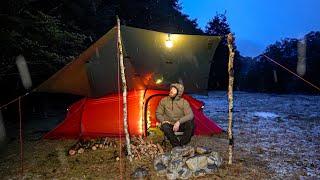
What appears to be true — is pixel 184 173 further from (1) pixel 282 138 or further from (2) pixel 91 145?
(1) pixel 282 138

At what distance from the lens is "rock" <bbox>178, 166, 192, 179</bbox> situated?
20.6 ft

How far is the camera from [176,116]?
311 inches

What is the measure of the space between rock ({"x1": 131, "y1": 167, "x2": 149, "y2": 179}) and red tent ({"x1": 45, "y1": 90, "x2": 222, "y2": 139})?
97.0 inches

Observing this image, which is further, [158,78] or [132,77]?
[158,78]

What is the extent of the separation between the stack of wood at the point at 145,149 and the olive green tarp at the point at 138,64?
4.80 ft

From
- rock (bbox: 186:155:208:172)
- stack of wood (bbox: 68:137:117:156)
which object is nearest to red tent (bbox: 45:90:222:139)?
stack of wood (bbox: 68:137:117:156)

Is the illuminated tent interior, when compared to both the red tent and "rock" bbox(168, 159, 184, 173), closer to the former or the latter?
the red tent

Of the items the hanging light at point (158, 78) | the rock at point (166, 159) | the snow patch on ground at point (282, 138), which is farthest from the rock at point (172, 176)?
the hanging light at point (158, 78)

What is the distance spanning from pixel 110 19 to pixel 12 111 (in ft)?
24.8

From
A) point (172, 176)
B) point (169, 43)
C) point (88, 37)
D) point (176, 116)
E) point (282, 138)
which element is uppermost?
point (88, 37)

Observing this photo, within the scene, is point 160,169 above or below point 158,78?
below

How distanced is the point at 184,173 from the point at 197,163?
0.33 meters

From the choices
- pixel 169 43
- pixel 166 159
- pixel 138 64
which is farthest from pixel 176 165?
pixel 169 43

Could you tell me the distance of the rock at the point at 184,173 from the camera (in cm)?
629
